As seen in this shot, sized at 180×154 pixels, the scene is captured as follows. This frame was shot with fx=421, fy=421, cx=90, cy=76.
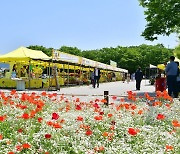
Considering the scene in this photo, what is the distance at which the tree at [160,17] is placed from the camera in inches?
968

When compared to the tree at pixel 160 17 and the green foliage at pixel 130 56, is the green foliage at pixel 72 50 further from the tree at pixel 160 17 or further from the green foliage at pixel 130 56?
the tree at pixel 160 17

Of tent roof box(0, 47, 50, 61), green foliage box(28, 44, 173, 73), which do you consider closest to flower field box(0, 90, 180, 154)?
tent roof box(0, 47, 50, 61)

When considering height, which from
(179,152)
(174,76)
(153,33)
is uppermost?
(153,33)

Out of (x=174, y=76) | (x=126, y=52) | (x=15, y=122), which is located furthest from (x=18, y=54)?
(x=126, y=52)

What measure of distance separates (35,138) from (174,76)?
475 inches

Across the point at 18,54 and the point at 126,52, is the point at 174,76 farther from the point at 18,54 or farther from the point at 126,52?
the point at 126,52

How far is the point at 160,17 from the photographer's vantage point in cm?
2642

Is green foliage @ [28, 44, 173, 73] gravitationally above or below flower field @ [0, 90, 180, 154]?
above

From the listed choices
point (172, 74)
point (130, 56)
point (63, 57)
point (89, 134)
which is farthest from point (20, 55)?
point (130, 56)

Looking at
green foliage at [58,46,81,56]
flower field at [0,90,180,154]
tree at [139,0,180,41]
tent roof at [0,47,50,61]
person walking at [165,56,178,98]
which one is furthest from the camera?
green foliage at [58,46,81,56]

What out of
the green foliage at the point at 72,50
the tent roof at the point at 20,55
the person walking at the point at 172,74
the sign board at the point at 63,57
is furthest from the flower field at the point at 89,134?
the green foliage at the point at 72,50

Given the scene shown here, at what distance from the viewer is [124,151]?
209 inches

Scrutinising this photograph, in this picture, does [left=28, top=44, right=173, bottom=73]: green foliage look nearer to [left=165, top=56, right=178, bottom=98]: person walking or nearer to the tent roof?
the tent roof

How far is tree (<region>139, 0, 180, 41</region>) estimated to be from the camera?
80.7 ft
